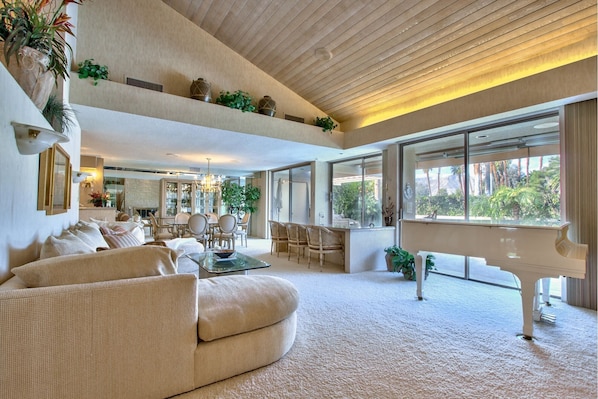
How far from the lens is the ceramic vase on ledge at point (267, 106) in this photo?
524 cm

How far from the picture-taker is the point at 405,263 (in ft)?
14.6

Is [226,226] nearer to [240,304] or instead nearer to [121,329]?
[240,304]

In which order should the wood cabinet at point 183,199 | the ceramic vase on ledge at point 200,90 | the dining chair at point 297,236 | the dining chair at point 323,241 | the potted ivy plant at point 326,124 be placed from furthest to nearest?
the wood cabinet at point 183,199
the potted ivy plant at point 326,124
the dining chair at point 297,236
the dining chair at point 323,241
the ceramic vase on ledge at point 200,90

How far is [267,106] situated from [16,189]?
4.06m

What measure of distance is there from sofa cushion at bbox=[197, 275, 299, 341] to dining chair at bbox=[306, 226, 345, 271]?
107 inches

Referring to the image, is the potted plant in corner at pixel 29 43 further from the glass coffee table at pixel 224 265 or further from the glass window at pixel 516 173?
the glass window at pixel 516 173

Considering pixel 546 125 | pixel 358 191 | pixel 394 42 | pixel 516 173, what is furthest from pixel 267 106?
pixel 546 125

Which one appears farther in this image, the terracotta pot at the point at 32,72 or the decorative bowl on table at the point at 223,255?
the decorative bowl on table at the point at 223,255

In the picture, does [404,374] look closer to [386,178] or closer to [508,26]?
[508,26]

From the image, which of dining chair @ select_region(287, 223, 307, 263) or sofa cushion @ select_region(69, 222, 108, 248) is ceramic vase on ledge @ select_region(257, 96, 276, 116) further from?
sofa cushion @ select_region(69, 222, 108, 248)

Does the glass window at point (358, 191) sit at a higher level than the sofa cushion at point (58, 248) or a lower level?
higher

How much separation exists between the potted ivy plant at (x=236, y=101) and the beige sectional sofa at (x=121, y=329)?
3.59m

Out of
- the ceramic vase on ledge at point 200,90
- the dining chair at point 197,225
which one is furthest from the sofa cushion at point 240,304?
the dining chair at point 197,225

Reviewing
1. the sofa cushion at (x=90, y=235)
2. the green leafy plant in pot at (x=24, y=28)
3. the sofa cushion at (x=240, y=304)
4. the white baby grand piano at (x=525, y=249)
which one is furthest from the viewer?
the sofa cushion at (x=90, y=235)
